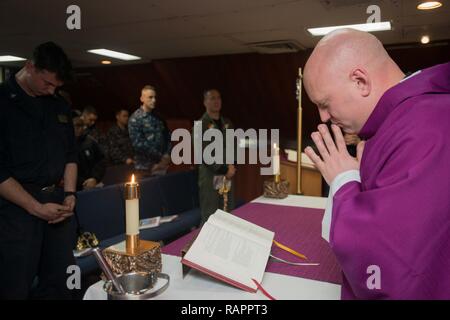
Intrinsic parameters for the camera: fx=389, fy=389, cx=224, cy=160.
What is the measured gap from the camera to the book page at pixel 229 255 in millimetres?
1099

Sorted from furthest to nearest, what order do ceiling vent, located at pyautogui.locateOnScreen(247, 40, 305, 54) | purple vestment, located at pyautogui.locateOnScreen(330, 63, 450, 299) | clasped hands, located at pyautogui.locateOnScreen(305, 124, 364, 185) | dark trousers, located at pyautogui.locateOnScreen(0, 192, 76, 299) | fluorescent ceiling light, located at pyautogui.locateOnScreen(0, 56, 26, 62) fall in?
fluorescent ceiling light, located at pyautogui.locateOnScreen(0, 56, 26, 62) < ceiling vent, located at pyautogui.locateOnScreen(247, 40, 305, 54) < dark trousers, located at pyautogui.locateOnScreen(0, 192, 76, 299) < clasped hands, located at pyautogui.locateOnScreen(305, 124, 364, 185) < purple vestment, located at pyautogui.locateOnScreen(330, 63, 450, 299)

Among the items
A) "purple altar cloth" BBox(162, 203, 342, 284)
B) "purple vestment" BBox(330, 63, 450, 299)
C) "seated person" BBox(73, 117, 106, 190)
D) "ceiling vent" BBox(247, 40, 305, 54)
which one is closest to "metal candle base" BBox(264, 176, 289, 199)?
"purple altar cloth" BBox(162, 203, 342, 284)

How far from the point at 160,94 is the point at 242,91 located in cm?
195

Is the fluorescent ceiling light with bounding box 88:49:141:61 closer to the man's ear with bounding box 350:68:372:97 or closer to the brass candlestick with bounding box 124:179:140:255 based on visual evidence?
the brass candlestick with bounding box 124:179:140:255

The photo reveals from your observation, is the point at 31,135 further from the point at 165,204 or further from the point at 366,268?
the point at 165,204

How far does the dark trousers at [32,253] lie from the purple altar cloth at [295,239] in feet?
3.13

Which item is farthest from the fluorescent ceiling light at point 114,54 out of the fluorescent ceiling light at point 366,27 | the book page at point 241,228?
the book page at point 241,228

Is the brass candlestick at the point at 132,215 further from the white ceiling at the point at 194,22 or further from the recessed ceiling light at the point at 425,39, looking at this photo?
the recessed ceiling light at the point at 425,39

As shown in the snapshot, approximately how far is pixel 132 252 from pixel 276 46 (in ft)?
17.1

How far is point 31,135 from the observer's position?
6.83ft

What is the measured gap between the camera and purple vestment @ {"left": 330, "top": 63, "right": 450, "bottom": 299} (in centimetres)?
79

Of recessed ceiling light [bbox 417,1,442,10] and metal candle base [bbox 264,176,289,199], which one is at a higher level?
recessed ceiling light [bbox 417,1,442,10]

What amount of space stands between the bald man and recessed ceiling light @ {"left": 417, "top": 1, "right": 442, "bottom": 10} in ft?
10.8

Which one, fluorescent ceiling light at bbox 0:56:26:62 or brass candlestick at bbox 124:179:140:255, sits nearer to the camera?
brass candlestick at bbox 124:179:140:255
